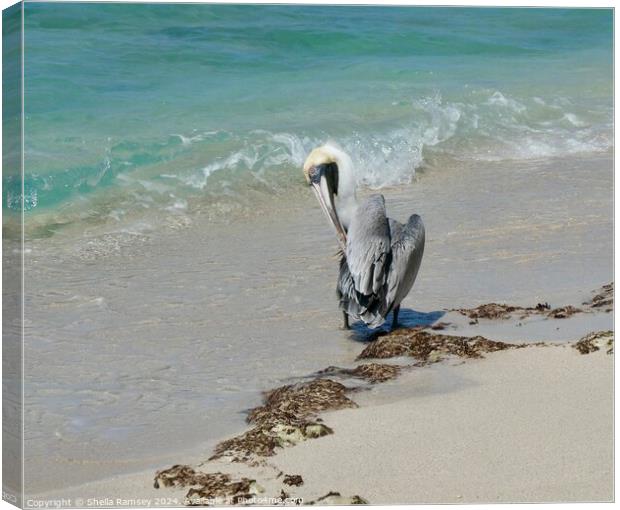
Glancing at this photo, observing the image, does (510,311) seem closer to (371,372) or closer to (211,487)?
(371,372)

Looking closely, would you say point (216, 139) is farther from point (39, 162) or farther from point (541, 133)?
point (541, 133)

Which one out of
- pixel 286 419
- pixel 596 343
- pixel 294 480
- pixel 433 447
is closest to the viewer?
pixel 294 480

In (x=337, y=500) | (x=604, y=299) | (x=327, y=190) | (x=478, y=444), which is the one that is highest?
(x=327, y=190)

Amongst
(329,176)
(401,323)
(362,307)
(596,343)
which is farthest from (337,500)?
(329,176)

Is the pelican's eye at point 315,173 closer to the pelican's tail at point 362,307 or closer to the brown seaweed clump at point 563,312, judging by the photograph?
the pelican's tail at point 362,307

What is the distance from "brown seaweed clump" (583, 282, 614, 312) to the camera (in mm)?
6680

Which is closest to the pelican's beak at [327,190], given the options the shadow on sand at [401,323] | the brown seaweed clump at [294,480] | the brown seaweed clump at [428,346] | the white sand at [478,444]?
the shadow on sand at [401,323]

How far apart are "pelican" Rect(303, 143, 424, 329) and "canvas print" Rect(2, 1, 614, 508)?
13mm

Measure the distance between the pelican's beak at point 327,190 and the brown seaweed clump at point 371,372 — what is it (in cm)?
88

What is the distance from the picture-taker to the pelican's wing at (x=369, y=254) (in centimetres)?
652

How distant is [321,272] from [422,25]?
199 cm

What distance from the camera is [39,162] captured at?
701cm

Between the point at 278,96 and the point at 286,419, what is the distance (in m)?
2.96

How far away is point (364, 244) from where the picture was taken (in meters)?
6.54
